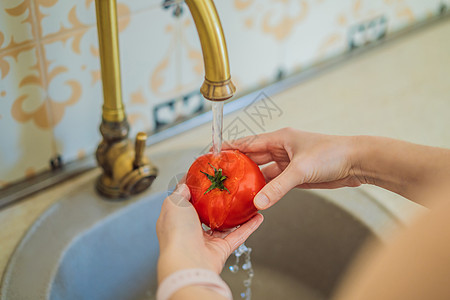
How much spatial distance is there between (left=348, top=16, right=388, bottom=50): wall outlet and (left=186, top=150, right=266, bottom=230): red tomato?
752 mm

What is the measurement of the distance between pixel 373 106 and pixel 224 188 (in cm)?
64

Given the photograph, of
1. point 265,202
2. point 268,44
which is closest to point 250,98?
point 268,44

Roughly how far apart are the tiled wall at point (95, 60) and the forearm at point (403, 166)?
1.37ft

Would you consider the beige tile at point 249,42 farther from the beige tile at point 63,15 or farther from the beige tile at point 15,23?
the beige tile at point 15,23

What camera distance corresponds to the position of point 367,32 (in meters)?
1.36

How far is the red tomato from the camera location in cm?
68

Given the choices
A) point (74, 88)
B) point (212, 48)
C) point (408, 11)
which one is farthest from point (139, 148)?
point (408, 11)

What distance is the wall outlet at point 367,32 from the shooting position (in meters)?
1.33

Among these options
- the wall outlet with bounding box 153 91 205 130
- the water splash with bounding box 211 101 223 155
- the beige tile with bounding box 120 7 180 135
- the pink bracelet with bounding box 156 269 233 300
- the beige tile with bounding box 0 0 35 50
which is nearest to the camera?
the pink bracelet with bounding box 156 269 233 300

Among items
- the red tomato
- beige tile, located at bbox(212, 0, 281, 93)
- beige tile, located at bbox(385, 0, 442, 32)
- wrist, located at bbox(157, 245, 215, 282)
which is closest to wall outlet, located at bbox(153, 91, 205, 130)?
beige tile, located at bbox(212, 0, 281, 93)

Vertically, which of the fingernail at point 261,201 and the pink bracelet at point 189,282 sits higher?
the fingernail at point 261,201

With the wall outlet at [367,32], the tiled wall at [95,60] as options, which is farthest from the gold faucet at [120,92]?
the wall outlet at [367,32]

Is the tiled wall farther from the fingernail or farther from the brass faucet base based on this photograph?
the fingernail

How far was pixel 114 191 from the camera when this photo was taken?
35.1 inches
